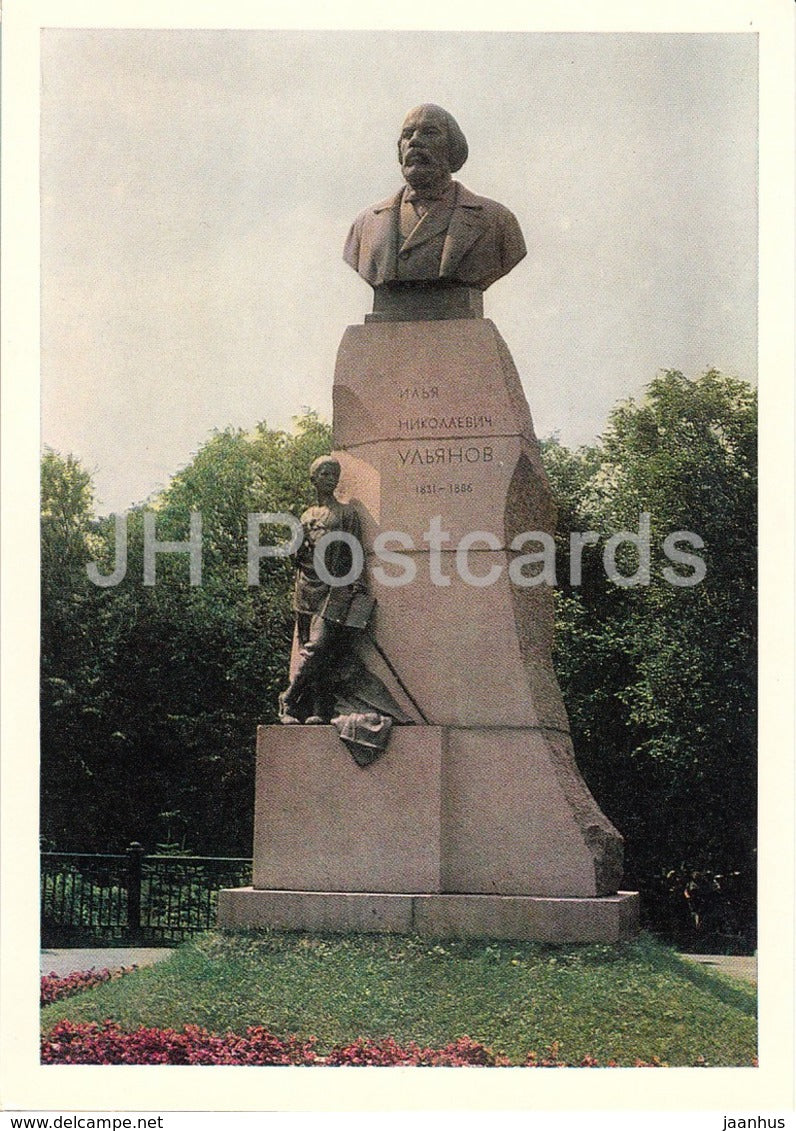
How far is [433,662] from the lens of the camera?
448 inches

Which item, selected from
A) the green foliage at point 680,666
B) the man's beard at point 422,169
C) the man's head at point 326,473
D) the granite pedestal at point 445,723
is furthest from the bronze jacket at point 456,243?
the green foliage at point 680,666

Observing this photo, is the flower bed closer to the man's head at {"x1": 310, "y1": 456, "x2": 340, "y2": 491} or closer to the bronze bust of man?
the man's head at {"x1": 310, "y1": 456, "x2": 340, "y2": 491}

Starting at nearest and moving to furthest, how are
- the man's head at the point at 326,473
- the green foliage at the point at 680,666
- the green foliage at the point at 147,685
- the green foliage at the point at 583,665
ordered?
the man's head at the point at 326,473, the green foliage at the point at 680,666, the green foliage at the point at 583,665, the green foliage at the point at 147,685

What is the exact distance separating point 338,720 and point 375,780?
19.6 inches

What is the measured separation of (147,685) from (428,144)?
1606 centimetres

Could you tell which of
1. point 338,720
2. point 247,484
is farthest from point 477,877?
point 247,484

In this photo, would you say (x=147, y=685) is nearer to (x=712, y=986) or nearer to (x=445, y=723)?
(x=445, y=723)

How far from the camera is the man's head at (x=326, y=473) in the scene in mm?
11555

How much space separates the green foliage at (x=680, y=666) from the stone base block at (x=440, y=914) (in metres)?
12.8

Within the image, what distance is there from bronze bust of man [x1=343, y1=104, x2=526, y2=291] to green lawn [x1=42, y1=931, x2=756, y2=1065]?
15.9 feet

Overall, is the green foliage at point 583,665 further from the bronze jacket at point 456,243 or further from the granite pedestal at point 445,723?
the granite pedestal at point 445,723

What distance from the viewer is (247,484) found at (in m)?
28.6

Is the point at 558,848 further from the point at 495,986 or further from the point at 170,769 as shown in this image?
the point at 170,769
